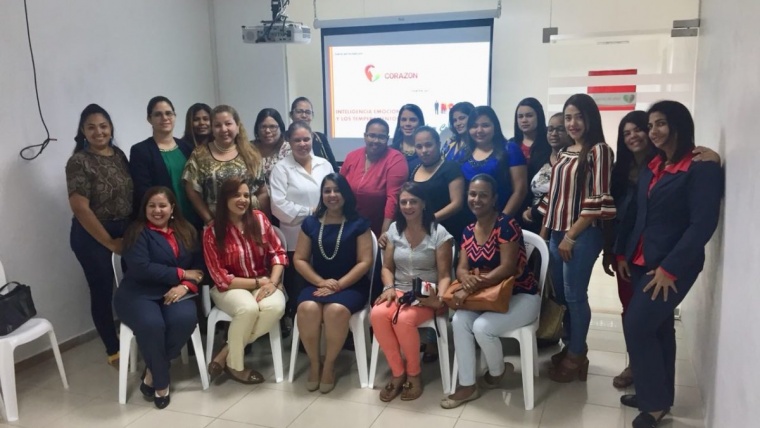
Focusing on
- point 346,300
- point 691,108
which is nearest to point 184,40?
point 346,300

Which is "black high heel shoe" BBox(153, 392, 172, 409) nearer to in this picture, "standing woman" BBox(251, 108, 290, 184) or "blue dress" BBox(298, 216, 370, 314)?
"blue dress" BBox(298, 216, 370, 314)

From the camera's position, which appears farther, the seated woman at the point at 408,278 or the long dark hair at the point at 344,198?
the long dark hair at the point at 344,198

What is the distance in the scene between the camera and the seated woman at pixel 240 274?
3211 millimetres

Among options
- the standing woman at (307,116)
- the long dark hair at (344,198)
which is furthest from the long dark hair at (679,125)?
the standing woman at (307,116)

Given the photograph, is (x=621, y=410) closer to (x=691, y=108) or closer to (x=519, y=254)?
(x=519, y=254)

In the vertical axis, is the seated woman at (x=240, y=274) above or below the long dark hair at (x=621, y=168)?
below

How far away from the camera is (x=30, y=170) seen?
360cm

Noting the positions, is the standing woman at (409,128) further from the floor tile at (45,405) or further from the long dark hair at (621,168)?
the floor tile at (45,405)

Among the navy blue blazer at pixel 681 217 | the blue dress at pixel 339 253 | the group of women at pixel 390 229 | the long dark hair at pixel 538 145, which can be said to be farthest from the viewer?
the long dark hair at pixel 538 145

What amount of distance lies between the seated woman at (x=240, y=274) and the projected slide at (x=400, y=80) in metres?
2.27

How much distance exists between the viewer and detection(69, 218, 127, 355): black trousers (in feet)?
11.4

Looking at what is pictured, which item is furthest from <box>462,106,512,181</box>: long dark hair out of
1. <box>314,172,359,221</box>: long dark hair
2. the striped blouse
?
<box>314,172,359,221</box>: long dark hair

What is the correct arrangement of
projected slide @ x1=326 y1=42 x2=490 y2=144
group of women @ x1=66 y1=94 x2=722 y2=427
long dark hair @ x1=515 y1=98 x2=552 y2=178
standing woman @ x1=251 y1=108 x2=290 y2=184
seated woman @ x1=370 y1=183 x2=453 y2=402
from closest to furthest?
group of women @ x1=66 y1=94 x2=722 y2=427 → seated woman @ x1=370 y1=183 x2=453 y2=402 → long dark hair @ x1=515 y1=98 x2=552 y2=178 → standing woman @ x1=251 y1=108 x2=290 y2=184 → projected slide @ x1=326 y1=42 x2=490 y2=144

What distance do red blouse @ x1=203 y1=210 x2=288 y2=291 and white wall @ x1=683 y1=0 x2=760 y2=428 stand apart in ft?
7.41
